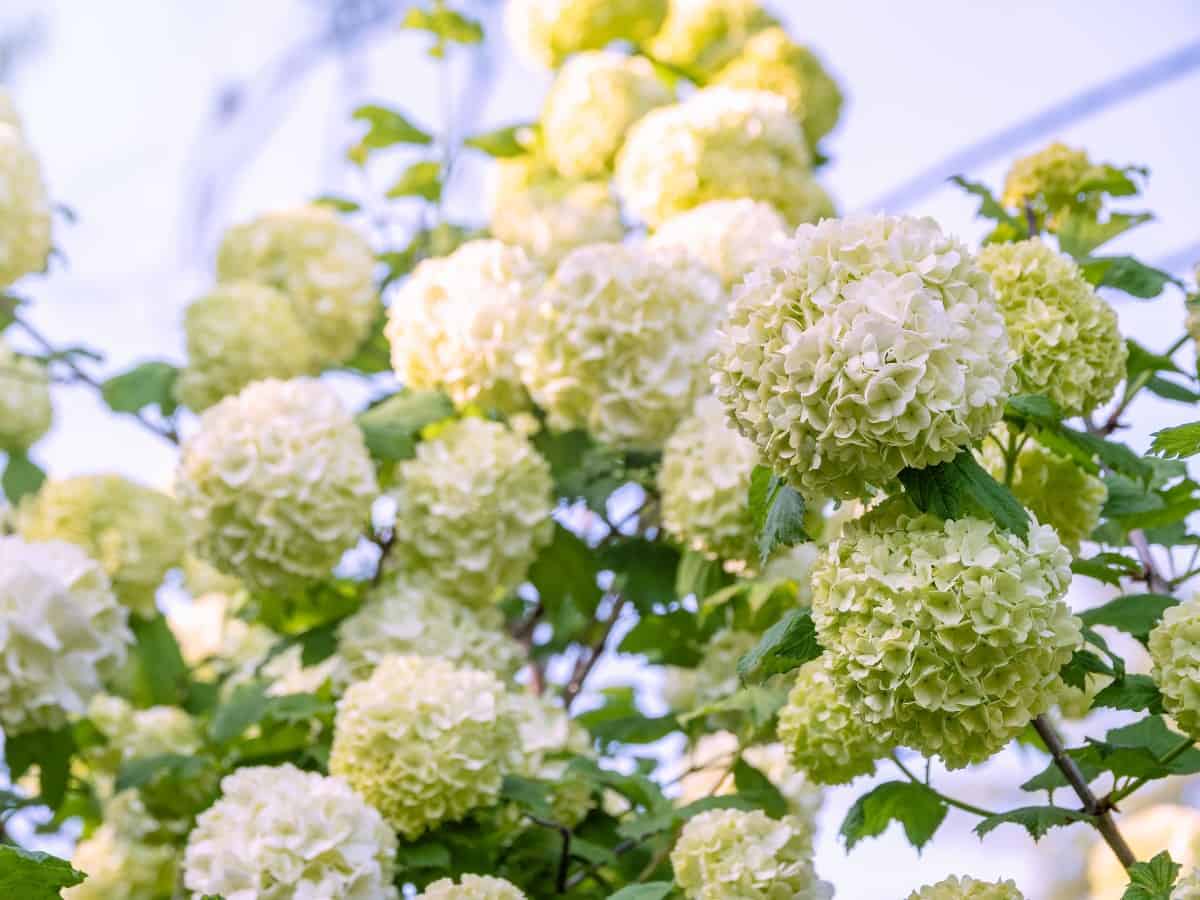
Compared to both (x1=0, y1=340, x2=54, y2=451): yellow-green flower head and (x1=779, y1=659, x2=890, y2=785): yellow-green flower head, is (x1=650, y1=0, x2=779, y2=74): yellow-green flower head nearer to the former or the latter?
(x1=0, y1=340, x2=54, y2=451): yellow-green flower head

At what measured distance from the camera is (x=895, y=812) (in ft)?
4.85

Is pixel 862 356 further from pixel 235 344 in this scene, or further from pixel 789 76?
pixel 789 76

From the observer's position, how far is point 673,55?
3006 millimetres

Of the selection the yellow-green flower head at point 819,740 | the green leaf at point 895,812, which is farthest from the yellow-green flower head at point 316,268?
the green leaf at point 895,812

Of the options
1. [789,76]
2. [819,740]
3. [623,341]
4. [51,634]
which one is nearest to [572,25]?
[789,76]

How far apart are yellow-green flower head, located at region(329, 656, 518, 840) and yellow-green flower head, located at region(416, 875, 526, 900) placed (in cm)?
28

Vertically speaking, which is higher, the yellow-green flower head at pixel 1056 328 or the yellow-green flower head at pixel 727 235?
the yellow-green flower head at pixel 727 235

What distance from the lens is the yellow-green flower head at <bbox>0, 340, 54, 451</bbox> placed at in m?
2.61

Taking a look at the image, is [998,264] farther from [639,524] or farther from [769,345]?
[639,524]

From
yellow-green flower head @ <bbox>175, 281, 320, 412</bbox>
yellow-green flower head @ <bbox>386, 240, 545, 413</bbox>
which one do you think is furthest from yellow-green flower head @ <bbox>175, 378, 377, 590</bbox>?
yellow-green flower head @ <bbox>175, 281, 320, 412</bbox>

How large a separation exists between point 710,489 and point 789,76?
51.3 inches

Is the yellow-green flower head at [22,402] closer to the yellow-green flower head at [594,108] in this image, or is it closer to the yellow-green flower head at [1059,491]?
the yellow-green flower head at [594,108]

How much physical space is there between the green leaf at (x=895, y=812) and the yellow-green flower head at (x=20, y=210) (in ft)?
5.28

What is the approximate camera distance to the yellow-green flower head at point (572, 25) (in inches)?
114
